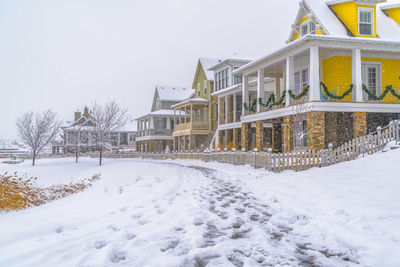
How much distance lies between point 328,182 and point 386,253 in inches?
220

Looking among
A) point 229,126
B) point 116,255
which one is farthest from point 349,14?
point 116,255

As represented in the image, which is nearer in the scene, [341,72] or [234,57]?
[341,72]

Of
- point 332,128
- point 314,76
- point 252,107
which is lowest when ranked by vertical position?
point 332,128

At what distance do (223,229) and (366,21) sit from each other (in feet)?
62.4

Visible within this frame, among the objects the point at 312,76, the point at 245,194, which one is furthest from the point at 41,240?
the point at 312,76

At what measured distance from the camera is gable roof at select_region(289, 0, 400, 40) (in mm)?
19906

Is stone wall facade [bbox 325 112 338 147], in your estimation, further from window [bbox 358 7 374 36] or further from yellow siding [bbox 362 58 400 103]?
window [bbox 358 7 374 36]

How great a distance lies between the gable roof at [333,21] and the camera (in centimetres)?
1991

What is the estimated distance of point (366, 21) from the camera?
2011cm

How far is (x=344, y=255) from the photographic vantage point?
459 cm

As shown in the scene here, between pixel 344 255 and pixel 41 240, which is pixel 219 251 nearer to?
pixel 344 255

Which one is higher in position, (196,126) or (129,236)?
(196,126)

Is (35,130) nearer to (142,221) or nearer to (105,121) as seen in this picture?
(105,121)

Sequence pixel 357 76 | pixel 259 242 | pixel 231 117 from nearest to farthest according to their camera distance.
Result: pixel 259 242
pixel 357 76
pixel 231 117
